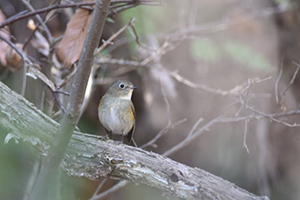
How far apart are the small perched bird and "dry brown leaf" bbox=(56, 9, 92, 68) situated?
42.4 inches

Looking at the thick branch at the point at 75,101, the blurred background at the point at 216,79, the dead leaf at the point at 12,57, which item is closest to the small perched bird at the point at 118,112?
the blurred background at the point at 216,79

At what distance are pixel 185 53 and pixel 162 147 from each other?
1338mm

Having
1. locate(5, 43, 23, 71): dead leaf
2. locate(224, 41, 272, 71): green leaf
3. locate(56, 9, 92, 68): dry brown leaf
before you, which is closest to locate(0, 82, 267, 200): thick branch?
locate(56, 9, 92, 68): dry brown leaf

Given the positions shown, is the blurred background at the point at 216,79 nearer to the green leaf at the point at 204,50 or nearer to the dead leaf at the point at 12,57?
the green leaf at the point at 204,50

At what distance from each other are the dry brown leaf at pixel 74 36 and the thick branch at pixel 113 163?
538 millimetres

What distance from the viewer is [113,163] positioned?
2.68 meters

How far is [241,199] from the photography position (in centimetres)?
249

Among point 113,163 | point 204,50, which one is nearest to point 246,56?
point 204,50

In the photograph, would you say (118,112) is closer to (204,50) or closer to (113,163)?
(113,163)

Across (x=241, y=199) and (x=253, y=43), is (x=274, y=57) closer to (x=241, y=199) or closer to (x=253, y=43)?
(x=253, y=43)

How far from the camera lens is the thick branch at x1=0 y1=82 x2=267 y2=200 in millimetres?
2553

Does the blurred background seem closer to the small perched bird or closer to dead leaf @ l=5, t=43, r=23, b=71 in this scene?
the small perched bird

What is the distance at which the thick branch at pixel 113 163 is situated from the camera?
8.38 feet

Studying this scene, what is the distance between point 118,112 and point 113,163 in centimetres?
134
